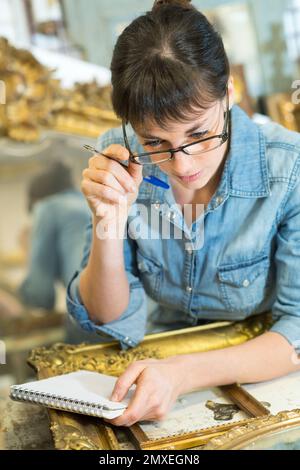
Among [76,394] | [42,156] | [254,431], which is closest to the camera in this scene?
[254,431]

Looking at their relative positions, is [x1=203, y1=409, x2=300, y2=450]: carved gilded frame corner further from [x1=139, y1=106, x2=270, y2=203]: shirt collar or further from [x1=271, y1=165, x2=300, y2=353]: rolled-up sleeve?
[x1=139, y1=106, x2=270, y2=203]: shirt collar

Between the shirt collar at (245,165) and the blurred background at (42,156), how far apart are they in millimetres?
680

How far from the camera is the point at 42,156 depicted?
66.7 inches

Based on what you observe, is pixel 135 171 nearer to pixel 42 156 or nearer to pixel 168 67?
pixel 168 67

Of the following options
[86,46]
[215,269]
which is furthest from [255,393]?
[86,46]

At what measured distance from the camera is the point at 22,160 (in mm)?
1666

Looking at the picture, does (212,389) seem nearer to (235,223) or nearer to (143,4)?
(235,223)

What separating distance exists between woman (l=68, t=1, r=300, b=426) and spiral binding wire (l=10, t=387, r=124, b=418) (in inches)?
1.1

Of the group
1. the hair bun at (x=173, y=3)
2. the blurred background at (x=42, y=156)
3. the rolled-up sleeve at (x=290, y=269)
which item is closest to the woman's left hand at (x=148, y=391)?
the rolled-up sleeve at (x=290, y=269)

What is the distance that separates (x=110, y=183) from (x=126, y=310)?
23 cm

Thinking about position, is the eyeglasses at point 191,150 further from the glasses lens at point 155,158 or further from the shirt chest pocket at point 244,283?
the shirt chest pocket at point 244,283

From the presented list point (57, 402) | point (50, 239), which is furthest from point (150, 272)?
point (50, 239)

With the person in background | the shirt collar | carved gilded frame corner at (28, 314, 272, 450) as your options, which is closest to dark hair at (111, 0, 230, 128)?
the shirt collar

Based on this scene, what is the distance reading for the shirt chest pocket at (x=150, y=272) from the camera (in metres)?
1.00
